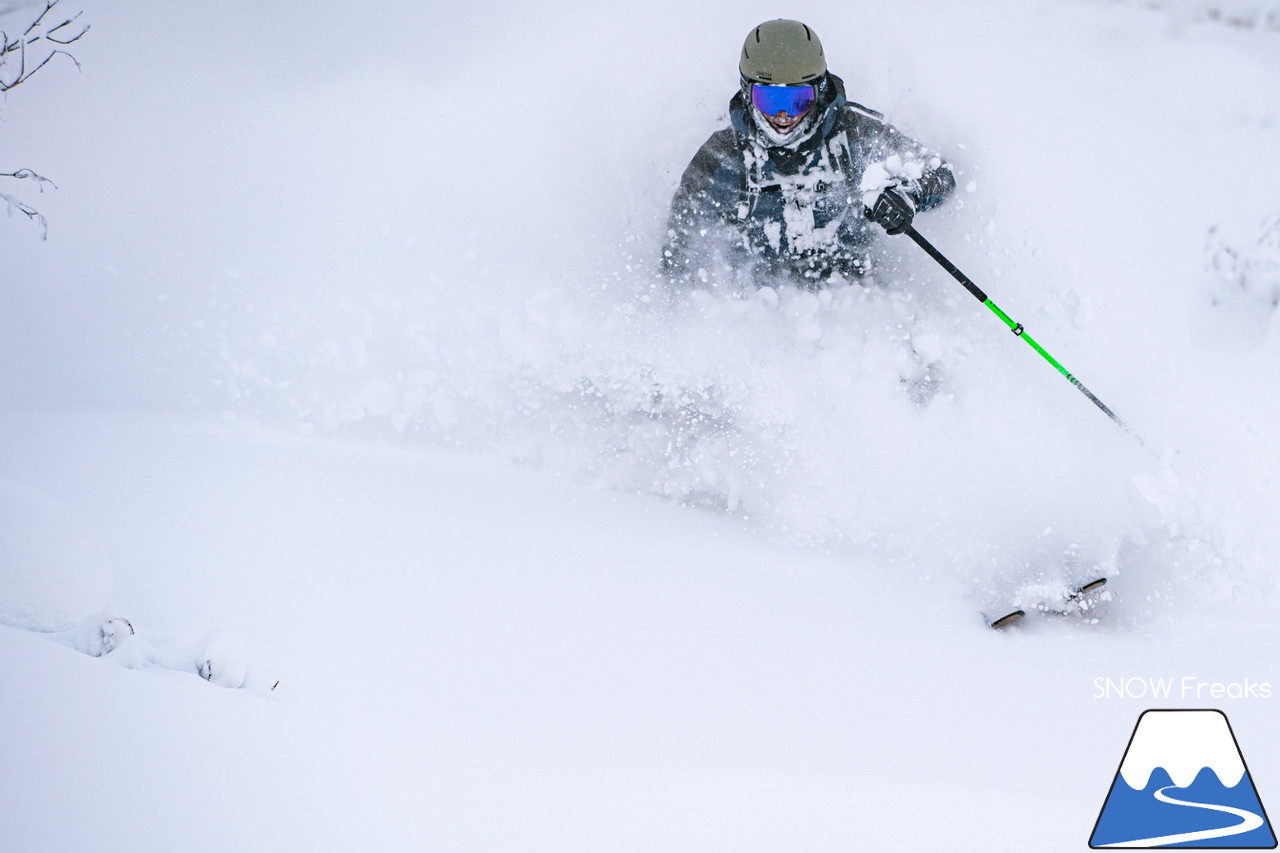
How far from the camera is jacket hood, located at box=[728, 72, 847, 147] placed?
2447 mm

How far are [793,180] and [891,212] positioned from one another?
381 millimetres

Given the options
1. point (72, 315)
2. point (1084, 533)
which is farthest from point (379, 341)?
point (1084, 533)

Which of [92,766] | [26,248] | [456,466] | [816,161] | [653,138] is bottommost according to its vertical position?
[92,766]

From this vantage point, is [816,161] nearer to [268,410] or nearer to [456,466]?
[456,466]

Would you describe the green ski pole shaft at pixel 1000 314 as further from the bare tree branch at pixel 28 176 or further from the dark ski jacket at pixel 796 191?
Answer: the bare tree branch at pixel 28 176

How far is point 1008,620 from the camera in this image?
97.6 inches

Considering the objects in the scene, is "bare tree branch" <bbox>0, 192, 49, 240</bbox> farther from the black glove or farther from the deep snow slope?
the black glove

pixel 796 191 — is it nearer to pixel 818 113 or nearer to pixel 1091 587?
pixel 818 113

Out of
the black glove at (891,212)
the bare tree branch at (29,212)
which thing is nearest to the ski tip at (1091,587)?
the black glove at (891,212)

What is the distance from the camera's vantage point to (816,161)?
8.43ft

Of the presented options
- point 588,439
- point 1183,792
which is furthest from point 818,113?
point 1183,792

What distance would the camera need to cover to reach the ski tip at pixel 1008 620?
2.46 meters

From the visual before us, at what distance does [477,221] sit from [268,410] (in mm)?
1221

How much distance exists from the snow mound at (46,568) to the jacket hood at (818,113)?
2557mm
